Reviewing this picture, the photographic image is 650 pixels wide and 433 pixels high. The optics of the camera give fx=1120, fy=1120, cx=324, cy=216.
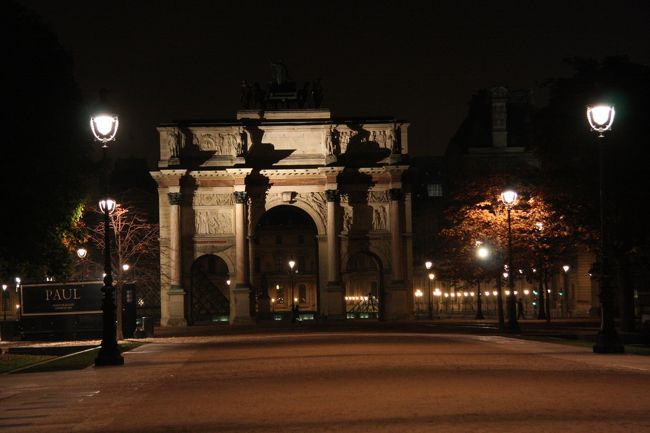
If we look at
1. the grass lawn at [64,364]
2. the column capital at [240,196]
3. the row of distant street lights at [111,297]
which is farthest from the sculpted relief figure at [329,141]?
the row of distant street lights at [111,297]

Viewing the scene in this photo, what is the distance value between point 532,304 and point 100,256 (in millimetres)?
44800

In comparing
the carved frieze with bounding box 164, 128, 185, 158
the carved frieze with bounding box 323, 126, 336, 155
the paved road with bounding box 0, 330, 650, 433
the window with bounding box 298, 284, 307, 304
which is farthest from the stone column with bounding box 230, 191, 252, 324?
the window with bounding box 298, 284, 307, 304

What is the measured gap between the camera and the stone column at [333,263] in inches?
3034

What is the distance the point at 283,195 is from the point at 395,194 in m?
7.92

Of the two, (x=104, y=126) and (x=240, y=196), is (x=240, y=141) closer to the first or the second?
(x=240, y=196)

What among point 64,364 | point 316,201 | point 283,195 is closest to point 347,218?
point 316,201

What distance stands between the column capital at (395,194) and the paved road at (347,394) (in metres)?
46.2

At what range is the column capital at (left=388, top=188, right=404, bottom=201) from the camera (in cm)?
7869

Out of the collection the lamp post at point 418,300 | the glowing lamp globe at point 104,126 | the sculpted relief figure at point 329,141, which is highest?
the sculpted relief figure at point 329,141

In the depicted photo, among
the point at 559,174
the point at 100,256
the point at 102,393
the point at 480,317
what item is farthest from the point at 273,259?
the point at 102,393

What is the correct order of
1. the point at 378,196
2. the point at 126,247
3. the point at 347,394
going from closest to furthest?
the point at 347,394 → the point at 126,247 → the point at 378,196

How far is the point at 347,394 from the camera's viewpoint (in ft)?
63.8

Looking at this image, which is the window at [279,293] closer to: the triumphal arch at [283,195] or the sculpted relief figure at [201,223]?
the triumphal arch at [283,195]

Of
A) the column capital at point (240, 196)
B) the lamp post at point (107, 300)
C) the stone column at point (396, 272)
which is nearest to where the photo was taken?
the lamp post at point (107, 300)
